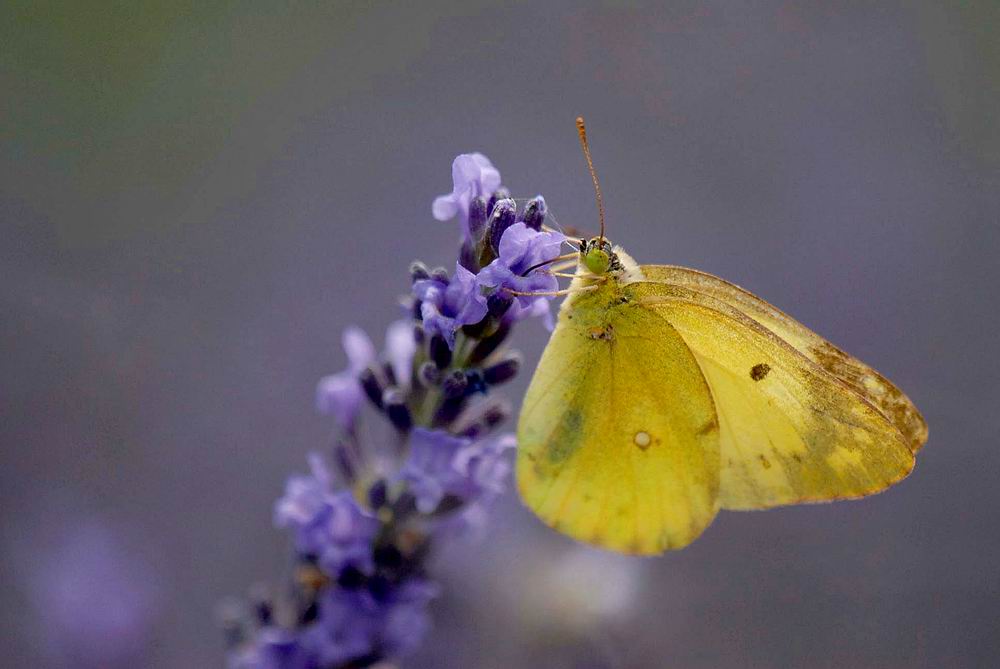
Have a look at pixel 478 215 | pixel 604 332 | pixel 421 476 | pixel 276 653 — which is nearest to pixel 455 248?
pixel 604 332

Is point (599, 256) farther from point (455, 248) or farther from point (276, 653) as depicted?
point (455, 248)

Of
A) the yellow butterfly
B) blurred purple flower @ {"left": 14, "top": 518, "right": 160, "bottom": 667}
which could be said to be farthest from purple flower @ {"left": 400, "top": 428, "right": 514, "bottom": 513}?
blurred purple flower @ {"left": 14, "top": 518, "right": 160, "bottom": 667}

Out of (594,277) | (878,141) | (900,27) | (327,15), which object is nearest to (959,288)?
(878,141)

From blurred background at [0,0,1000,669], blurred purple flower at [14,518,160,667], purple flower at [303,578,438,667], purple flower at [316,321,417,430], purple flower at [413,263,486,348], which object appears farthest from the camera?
blurred background at [0,0,1000,669]

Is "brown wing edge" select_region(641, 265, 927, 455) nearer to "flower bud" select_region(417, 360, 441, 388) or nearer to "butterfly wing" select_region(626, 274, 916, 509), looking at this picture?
"butterfly wing" select_region(626, 274, 916, 509)

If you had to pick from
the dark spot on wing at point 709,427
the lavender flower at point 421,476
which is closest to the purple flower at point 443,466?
the lavender flower at point 421,476

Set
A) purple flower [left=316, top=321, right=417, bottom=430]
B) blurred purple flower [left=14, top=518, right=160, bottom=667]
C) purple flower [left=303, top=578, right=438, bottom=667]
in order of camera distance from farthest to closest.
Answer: blurred purple flower [left=14, top=518, right=160, bottom=667] → purple flower [left=316, top=321, right=417, bottom=430] → purple flower [left=303, top=578, right=438, bottom=667]

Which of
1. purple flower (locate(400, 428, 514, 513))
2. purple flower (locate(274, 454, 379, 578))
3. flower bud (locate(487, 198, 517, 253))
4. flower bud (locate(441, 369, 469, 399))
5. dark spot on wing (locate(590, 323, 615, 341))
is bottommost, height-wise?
purple flower (locate(274, 454, 379, 578))

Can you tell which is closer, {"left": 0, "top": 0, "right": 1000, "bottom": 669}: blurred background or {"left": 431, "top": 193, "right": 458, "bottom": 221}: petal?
{"left": 431, "top": 193, "right": 458, "bottom": 221}: petal
